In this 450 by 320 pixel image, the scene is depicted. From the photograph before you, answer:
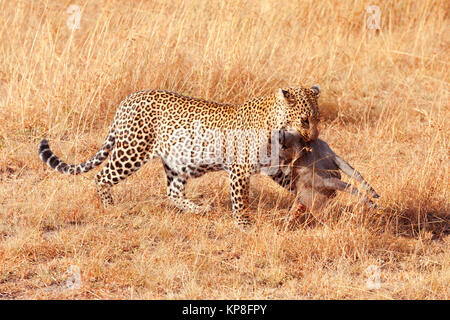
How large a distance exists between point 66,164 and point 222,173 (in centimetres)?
185

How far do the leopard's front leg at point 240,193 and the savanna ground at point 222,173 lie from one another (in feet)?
0.42

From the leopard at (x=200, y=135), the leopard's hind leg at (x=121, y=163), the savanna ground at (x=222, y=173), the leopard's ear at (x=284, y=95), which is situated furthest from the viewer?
the leopard's hind leg at (x=121, y=163)

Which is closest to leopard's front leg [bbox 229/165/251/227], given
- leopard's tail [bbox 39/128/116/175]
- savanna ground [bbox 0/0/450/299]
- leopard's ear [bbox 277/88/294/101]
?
savanna ground [bbox 0/0/450/299]

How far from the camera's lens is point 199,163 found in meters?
6.98

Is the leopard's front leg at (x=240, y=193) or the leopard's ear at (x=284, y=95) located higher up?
the leopard's ear at (x=284, y=95)

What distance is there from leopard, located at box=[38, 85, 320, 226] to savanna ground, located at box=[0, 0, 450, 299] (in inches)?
11.2

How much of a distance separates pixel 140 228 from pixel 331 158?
200 centimetres

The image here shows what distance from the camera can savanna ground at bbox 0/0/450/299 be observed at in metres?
5.82

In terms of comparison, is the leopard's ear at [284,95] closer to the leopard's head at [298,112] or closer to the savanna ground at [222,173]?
the leopard's head at [298,112]

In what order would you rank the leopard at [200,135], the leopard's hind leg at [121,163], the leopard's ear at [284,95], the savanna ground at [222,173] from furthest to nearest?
1. the leopard's hind leg at [121,163]
2. the leopard at [200,135]
3. the leopard's ear at [284,95]
4. the savanna ground at [222,173]

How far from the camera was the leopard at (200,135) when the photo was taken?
669cm

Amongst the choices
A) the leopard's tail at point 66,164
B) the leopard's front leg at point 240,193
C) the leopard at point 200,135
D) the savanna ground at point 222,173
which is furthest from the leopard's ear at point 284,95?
the leopard's tail at point 66,164

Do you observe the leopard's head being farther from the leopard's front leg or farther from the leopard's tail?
the leopard's tail

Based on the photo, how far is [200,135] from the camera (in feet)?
22.8
